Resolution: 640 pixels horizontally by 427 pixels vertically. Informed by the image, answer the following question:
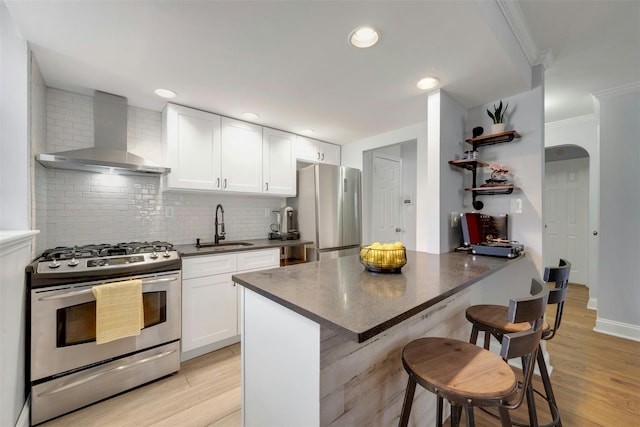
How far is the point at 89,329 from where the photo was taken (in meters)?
1.78

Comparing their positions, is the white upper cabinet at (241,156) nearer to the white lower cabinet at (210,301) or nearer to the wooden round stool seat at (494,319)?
the white lower cabinet at (210,301)

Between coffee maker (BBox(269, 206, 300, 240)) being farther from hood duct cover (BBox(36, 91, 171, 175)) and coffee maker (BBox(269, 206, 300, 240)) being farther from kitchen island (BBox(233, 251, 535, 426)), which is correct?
kitchen island (BBox(233, 251, 535, 426))

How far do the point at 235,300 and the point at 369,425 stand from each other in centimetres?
175

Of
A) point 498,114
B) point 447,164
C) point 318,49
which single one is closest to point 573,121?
point 498,114

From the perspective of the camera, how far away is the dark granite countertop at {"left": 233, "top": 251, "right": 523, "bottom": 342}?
80 cm

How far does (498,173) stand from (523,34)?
0.97 metres

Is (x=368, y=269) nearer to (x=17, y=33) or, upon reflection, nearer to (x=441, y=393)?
(x=441, y=393)

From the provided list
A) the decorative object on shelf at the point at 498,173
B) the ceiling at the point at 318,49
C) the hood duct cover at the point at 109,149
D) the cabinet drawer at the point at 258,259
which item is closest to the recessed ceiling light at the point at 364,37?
the ceiling at the point at 318,49

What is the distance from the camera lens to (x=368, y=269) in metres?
1.45

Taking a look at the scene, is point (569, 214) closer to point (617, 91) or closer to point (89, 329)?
point (617, 91)

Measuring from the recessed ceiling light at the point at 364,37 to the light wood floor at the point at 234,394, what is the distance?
2.34 meters

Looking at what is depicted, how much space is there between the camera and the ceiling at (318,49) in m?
1.35

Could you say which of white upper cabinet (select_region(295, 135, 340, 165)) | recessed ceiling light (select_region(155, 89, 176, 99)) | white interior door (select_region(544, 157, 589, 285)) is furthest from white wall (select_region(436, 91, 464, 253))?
white interior door (select_region(544, 157, 589, 285))

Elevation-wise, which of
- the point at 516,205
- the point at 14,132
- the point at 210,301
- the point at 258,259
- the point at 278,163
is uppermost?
the point at 278,163
